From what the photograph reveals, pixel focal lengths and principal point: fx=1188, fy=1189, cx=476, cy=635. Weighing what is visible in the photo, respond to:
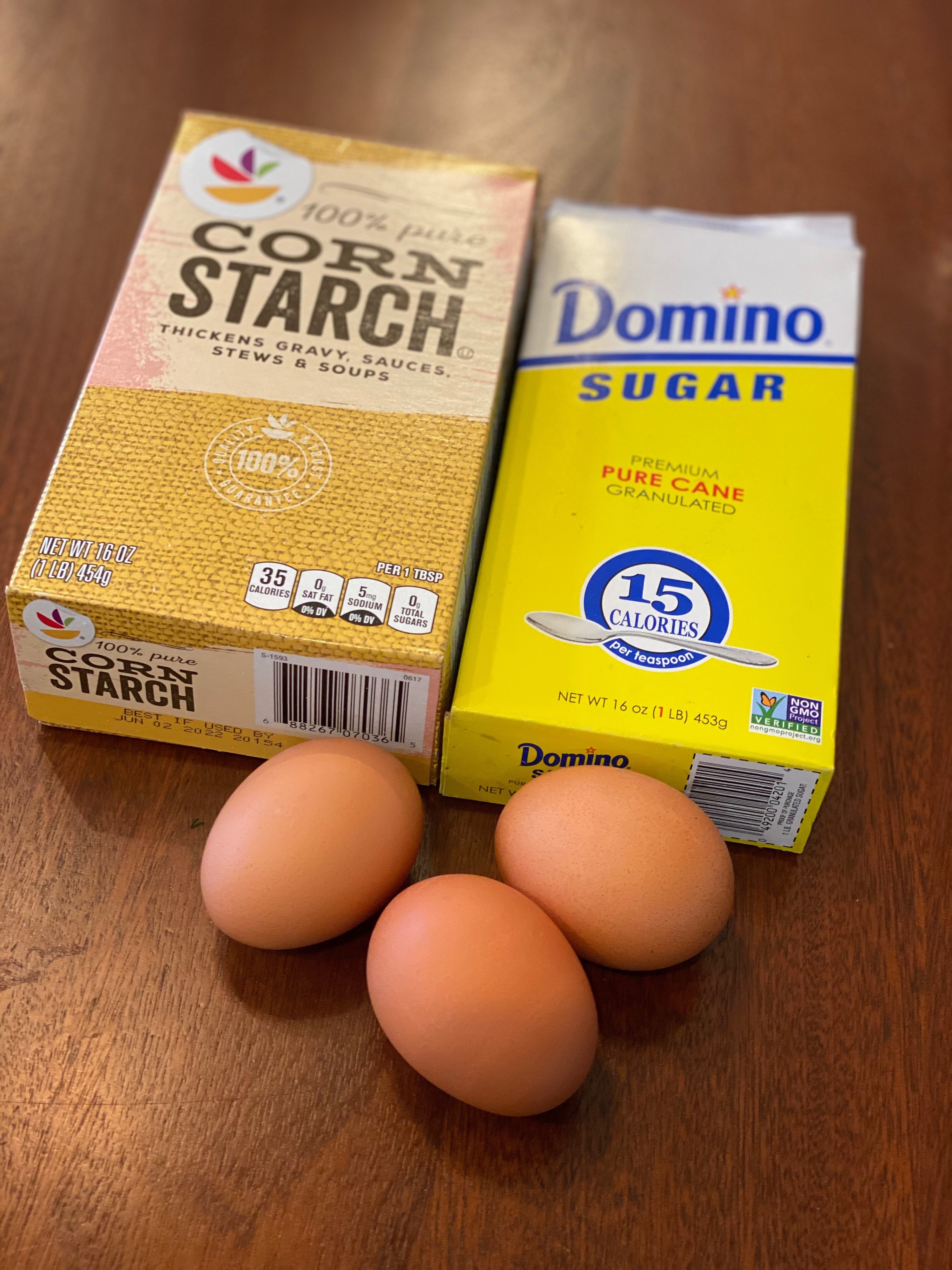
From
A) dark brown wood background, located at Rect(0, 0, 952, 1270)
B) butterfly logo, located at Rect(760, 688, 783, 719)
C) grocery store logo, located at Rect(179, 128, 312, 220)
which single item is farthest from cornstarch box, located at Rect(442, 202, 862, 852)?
grocery store logo, located at Rect(179, 128, 312, 220)

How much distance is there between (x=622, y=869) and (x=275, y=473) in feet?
1.35

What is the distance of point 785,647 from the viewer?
3.13 ft


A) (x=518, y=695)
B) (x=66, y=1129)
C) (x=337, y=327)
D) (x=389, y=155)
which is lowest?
(x=66, y=1129)

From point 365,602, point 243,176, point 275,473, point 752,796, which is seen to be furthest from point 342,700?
point 243,176

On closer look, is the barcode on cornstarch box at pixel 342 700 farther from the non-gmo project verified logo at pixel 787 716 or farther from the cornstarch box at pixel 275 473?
the non-gmo project verified logo at pixel 787 716

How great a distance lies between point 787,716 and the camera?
92 cm

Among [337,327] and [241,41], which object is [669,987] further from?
[241,41]

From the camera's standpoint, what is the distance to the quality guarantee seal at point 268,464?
0.93m

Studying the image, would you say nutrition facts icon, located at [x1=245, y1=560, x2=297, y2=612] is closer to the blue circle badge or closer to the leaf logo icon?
the leaf logo icon

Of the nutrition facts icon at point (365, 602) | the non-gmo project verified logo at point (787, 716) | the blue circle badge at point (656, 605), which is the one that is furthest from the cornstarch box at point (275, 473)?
the non-gmo project verified logo at point (787, 716)

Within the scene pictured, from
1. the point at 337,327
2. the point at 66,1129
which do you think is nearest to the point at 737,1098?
the point at 66,1129

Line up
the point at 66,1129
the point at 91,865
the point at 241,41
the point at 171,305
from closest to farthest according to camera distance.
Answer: the point at 66,1129
the point at 91,865
the point at 171,305
the point at 241,41

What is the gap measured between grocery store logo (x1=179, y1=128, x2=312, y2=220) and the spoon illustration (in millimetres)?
495

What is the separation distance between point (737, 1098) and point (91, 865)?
1.65 ft
